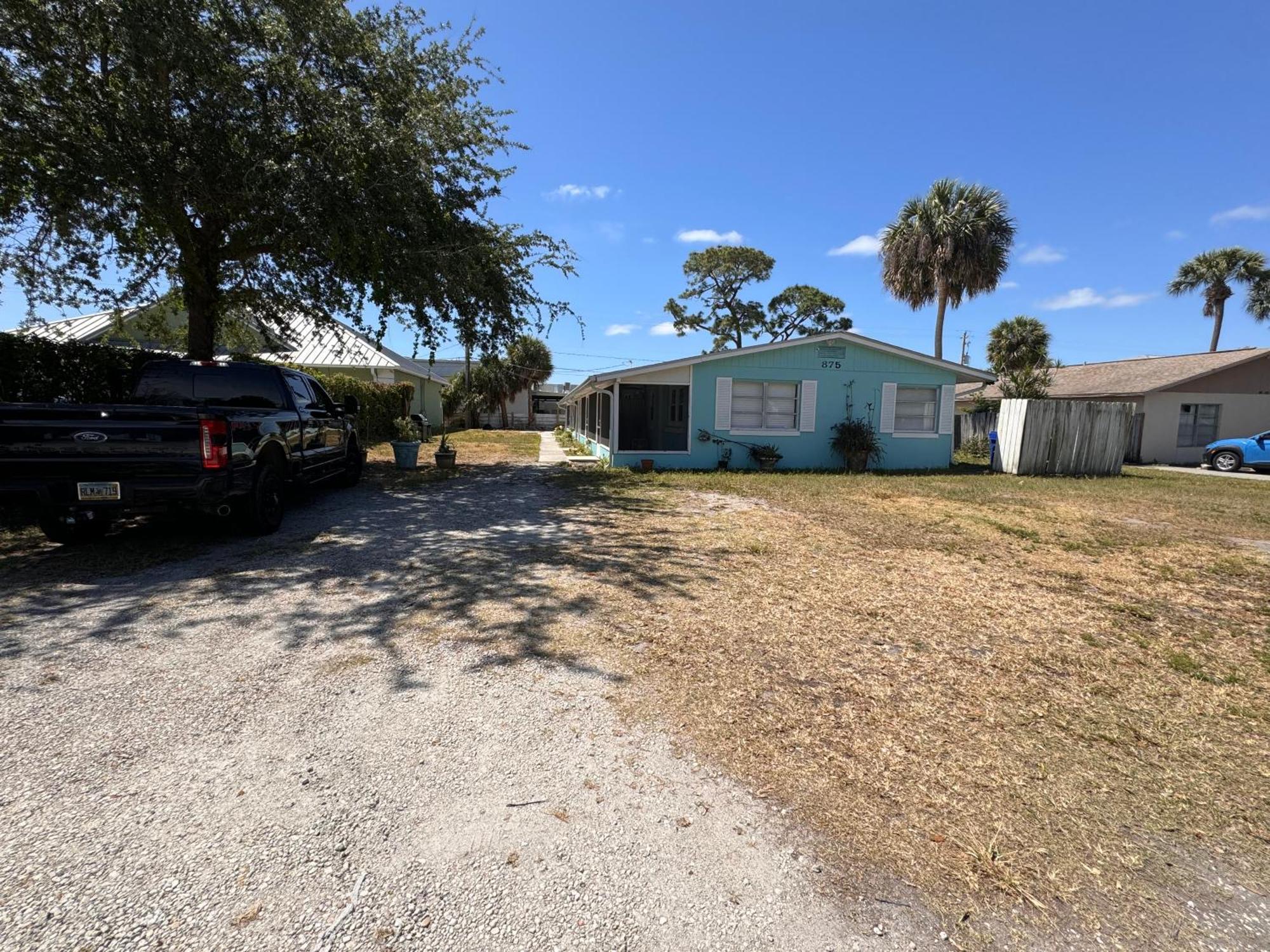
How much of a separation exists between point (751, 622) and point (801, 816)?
1974 millimetres

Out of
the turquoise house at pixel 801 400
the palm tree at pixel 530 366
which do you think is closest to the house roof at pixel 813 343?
the turquoise house at pixel 801 400

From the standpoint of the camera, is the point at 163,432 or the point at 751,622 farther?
the point at 163,432

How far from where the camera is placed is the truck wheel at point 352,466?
32.9ft

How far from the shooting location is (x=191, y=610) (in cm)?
419

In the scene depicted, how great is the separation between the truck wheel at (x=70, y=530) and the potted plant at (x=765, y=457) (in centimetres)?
1215

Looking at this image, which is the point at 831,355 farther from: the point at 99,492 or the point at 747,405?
the point at 99,492

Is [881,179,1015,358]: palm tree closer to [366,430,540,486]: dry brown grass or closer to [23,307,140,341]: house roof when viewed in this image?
[366,430,540,486]: dry brown grass

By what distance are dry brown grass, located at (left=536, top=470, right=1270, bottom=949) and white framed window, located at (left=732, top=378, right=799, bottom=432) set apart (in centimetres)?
804

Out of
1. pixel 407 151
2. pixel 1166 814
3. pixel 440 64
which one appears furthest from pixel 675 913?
pixel 440 64

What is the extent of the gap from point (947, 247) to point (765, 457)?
13006 mm

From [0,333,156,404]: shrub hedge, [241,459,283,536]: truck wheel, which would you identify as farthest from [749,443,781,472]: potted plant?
[0,333,156,404]: shrub hedge

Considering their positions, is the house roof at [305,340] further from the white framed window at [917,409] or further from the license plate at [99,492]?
the white framed window at [917,409]

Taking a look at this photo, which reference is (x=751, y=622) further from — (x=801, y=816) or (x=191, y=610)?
(x=191, y=610)

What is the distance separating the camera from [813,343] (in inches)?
575
